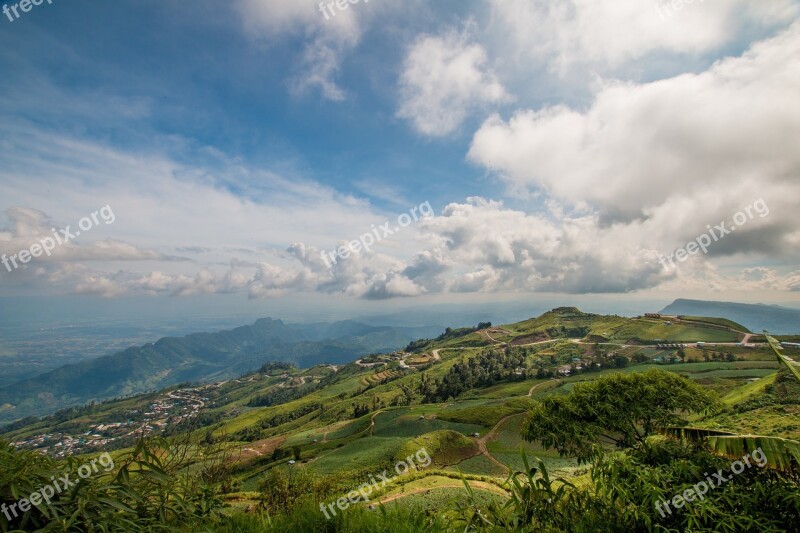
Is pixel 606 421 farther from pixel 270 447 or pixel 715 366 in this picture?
pixel 715 366

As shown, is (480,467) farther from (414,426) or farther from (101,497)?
(101,497)

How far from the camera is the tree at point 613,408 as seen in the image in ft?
105

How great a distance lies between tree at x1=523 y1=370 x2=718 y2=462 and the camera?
3200 cm

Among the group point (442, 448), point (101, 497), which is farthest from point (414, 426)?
point (101, 497)

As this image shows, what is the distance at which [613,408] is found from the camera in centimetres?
3247

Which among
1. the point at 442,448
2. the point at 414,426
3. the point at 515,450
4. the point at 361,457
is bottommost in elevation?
the point at 414,426

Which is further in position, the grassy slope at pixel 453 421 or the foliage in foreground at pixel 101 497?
the grassy slope at pixel 453 421

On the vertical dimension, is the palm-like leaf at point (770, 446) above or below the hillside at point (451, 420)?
above

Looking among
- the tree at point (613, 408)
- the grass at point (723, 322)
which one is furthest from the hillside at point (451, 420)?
the tree at point (613, 408)

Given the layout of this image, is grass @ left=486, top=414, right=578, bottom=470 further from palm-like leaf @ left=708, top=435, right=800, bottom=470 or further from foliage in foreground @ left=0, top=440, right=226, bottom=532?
foliage in foreground @ left=0, top=440, right=226, bottom=532

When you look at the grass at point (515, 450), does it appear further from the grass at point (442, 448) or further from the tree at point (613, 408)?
the tree at point (613, 408)

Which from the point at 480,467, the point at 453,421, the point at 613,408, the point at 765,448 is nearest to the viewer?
the point at 765,448

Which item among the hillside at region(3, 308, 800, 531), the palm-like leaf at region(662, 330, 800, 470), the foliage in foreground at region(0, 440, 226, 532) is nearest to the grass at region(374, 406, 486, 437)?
the hillside at region(3, 308, 800, 531)

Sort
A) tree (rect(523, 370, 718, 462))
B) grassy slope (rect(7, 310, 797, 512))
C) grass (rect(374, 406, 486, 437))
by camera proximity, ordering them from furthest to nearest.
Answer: grass (rect(374, 406, 486, 437)) → grassy slope (rect(7, 310, 797, 512)) → tree (rect(523, 370, 718, 462))
